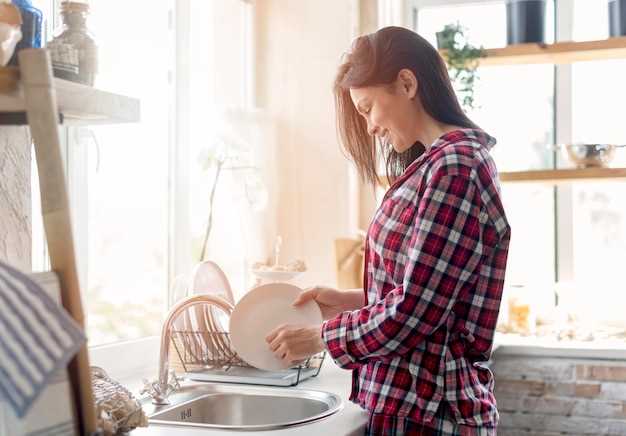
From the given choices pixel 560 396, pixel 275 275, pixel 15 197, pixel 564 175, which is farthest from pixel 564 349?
pixel 15 197

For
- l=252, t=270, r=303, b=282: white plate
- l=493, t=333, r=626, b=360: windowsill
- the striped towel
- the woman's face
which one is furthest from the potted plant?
the striped towel

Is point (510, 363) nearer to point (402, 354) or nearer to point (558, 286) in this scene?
point (558, 286)

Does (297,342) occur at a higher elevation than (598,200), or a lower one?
lower

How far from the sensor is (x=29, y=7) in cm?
136

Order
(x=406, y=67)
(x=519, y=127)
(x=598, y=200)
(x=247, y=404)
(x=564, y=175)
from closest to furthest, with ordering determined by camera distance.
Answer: (x=406, y=67) < (x=247, y=404) < (x=564, y=175) < (x=598, y=200) < (x=519, y=127)

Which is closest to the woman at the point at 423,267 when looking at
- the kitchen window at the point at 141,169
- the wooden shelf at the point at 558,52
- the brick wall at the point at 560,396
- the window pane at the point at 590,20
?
the kitchen window at the point at 141,169

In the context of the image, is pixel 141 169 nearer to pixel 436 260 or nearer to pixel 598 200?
pixel 436 260

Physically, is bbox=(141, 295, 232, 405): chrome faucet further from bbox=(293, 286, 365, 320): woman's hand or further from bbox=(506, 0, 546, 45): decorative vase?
bbox=(506, 0, 546, 45): decorative vase

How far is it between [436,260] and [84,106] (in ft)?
2.05

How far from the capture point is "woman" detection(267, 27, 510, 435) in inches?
57.3

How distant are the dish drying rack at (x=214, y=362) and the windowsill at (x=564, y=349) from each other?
0.70 meters

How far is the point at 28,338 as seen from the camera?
38.4 inches

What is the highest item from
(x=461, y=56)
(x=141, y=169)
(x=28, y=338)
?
(x=461, y=56)

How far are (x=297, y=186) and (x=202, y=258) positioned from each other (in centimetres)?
56
